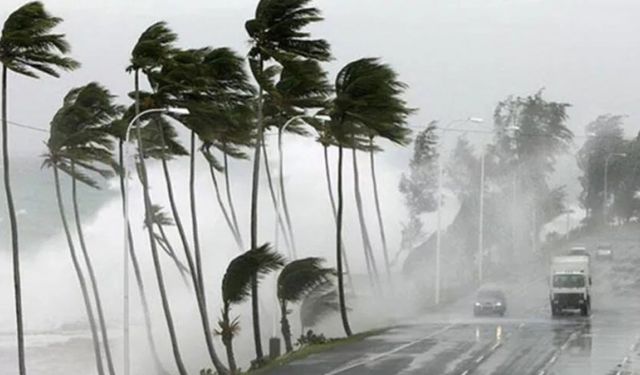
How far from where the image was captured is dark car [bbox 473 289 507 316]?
229 feet

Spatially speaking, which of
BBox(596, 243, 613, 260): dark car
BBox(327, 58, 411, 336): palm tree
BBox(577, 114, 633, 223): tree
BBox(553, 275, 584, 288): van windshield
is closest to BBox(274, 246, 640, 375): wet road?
BBox(553, 275, 584, 288): van windshield

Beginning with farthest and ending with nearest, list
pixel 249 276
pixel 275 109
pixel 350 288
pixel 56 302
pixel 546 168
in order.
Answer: pixel 546 168, pixel 56 302, pixel 350 288, pixel 275 109, pixel 249 276

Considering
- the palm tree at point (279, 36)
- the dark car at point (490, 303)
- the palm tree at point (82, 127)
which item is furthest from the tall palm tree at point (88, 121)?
the dark car at point (490, 303)

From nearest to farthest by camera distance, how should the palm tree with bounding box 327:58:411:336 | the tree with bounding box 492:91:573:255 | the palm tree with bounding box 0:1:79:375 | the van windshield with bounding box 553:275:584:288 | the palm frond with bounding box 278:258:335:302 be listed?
the palm tree with bounding box 0:1:79:375 < the palm frond with bounding box 278:258:335:302 < the palm tree with bounding box 327:58:411:336 < the van windshield with bounding box 553:275:584:288 < the tree with bounding box 492:91:573:255

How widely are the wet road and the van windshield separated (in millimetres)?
1692

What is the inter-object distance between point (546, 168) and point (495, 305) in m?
83.3

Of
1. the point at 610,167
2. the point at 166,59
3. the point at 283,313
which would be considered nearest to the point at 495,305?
the point at 283,313

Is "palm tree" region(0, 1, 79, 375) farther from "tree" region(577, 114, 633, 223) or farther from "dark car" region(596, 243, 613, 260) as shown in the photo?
"tree" region(577, 114, 633, 223)

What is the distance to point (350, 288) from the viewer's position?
276 ft

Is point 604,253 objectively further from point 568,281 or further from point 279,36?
point 279,36

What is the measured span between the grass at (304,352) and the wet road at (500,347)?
58 cm

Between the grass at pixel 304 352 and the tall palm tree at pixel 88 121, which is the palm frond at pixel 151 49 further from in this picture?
the grass at pixel 304 352

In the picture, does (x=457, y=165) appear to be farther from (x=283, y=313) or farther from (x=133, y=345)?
(x=283, y=313)

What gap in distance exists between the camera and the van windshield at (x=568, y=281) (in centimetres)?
6744
